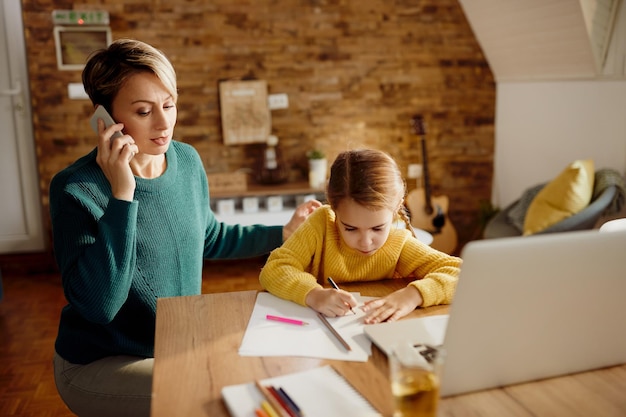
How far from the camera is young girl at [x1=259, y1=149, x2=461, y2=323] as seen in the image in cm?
122

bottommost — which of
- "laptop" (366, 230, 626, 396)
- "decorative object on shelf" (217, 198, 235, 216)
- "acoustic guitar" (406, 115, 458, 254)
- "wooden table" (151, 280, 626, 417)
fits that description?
"acoustic guitar" (406, 115, 458, 254)

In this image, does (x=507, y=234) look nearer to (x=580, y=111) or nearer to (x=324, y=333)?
(x=580, y=111)

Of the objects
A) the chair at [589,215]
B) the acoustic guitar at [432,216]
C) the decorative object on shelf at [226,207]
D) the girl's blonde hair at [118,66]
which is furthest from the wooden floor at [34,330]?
the chair at [589,215]

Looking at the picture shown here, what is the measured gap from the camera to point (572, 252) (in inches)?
31.2

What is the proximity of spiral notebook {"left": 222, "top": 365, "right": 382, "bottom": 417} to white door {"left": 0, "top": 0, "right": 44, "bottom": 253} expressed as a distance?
370 cm

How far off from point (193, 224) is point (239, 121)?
273 cm

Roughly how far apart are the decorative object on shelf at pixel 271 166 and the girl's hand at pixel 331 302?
9.80 feet

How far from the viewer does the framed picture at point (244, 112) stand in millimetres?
4105

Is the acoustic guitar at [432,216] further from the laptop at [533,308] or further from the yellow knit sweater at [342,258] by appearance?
the laptop at [533,308]

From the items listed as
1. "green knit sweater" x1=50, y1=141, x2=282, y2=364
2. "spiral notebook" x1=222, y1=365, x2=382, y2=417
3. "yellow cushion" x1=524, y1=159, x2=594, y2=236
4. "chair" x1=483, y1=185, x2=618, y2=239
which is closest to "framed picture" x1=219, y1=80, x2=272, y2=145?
"yellow cushion" x1=524, y1=159, x2=594, y2=236

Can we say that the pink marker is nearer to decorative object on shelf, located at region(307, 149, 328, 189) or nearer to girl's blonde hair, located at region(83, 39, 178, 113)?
girl's blonde hair, located at region(83, 39, 178, 113)

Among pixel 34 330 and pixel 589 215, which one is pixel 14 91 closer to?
pixel 34 330

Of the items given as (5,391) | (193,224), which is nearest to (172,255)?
(193,224)

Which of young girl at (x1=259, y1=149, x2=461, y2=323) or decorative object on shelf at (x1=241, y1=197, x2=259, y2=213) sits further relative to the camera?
decorative object on shelf at (x1=241, y1=197, x2=259, y2=213)
